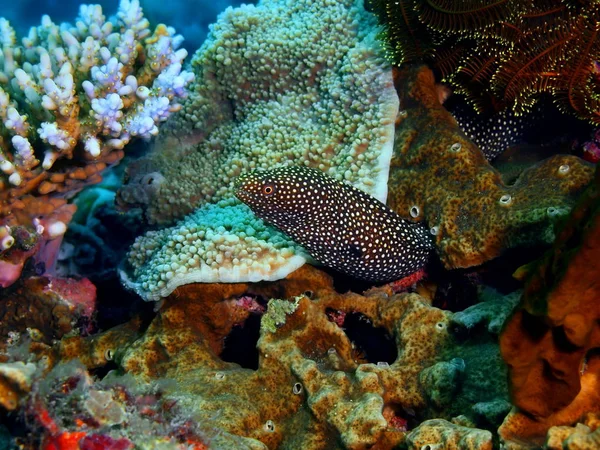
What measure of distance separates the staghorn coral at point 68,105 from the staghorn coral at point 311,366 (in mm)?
1226

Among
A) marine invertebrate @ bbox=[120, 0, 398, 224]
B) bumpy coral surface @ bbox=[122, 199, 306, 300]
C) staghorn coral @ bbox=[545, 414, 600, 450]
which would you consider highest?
marine invertebrate @ bbox=[120, 0, 398, 224]

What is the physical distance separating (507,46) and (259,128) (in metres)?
2.46

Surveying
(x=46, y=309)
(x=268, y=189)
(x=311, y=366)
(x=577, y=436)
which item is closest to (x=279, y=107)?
(x=268, y=189)

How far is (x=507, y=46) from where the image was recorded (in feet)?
12.0

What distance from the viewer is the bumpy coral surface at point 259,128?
12.6 ft

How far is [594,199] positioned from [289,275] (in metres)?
2.48

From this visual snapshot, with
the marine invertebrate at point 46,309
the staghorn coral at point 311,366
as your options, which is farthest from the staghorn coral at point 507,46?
the marine invertebrate at point 46,309

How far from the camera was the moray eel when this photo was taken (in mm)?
3523

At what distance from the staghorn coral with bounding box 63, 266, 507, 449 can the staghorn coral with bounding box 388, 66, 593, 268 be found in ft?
2.31

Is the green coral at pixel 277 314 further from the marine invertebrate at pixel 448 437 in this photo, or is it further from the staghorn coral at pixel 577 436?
the staghorn coral at pixel 577 436

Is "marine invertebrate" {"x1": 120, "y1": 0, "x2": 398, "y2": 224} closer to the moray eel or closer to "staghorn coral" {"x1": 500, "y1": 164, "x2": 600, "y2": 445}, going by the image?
the moray eel

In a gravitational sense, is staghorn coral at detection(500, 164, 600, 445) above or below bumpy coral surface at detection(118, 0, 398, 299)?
below

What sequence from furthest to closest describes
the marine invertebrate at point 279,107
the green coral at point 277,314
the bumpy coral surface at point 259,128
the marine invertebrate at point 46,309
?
the marine invertebrate at point 279,107 < the marine invertebrate at point 46,309 < the bumpy coral surface at point 259,128 < the green coral at point 277,314

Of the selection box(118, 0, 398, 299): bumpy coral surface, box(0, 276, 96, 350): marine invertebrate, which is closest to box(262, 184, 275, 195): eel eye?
box(118, 0, 398, 299): bumpy coral surface
